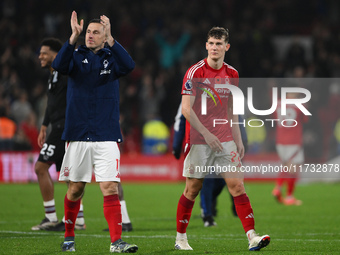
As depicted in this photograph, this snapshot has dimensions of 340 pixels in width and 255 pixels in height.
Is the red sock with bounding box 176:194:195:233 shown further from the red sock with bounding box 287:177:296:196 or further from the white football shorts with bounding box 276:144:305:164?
the white football shorts with bounding box 276:144:305:164

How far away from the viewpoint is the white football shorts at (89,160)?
6.69 m

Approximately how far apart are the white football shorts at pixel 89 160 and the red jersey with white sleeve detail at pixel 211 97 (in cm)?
92

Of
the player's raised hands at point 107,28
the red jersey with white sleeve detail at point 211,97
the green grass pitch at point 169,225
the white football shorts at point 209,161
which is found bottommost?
the green grass pitch at point 169,225

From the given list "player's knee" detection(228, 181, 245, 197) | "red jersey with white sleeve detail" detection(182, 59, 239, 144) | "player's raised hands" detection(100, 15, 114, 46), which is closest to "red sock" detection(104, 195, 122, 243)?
"red jersey with white sleeve detail" detection(182, 59, 239, 144)

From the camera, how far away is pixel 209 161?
707cm

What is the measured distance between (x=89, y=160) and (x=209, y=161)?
1.25 meters

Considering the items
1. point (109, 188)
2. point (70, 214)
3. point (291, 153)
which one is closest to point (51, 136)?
point (70, 214)

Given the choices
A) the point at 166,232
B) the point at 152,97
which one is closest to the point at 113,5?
the point at 152,97

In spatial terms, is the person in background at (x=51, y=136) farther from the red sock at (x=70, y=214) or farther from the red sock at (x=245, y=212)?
the red sock at (x=245, y=212)

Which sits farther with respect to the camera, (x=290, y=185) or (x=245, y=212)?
(x=290, y=185)

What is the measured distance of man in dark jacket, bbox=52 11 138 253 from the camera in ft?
21.9

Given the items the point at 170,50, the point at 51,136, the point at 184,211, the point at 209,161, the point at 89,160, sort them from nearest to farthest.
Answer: the point at 89,160 → the point at 209,161 → the point at 184,211 → the point at 51,136 → the point at 170,50

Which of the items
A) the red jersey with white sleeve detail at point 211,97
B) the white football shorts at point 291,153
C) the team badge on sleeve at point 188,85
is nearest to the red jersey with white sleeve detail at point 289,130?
the white football shorts at point 291,153

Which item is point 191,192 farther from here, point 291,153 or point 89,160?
point 291,153
